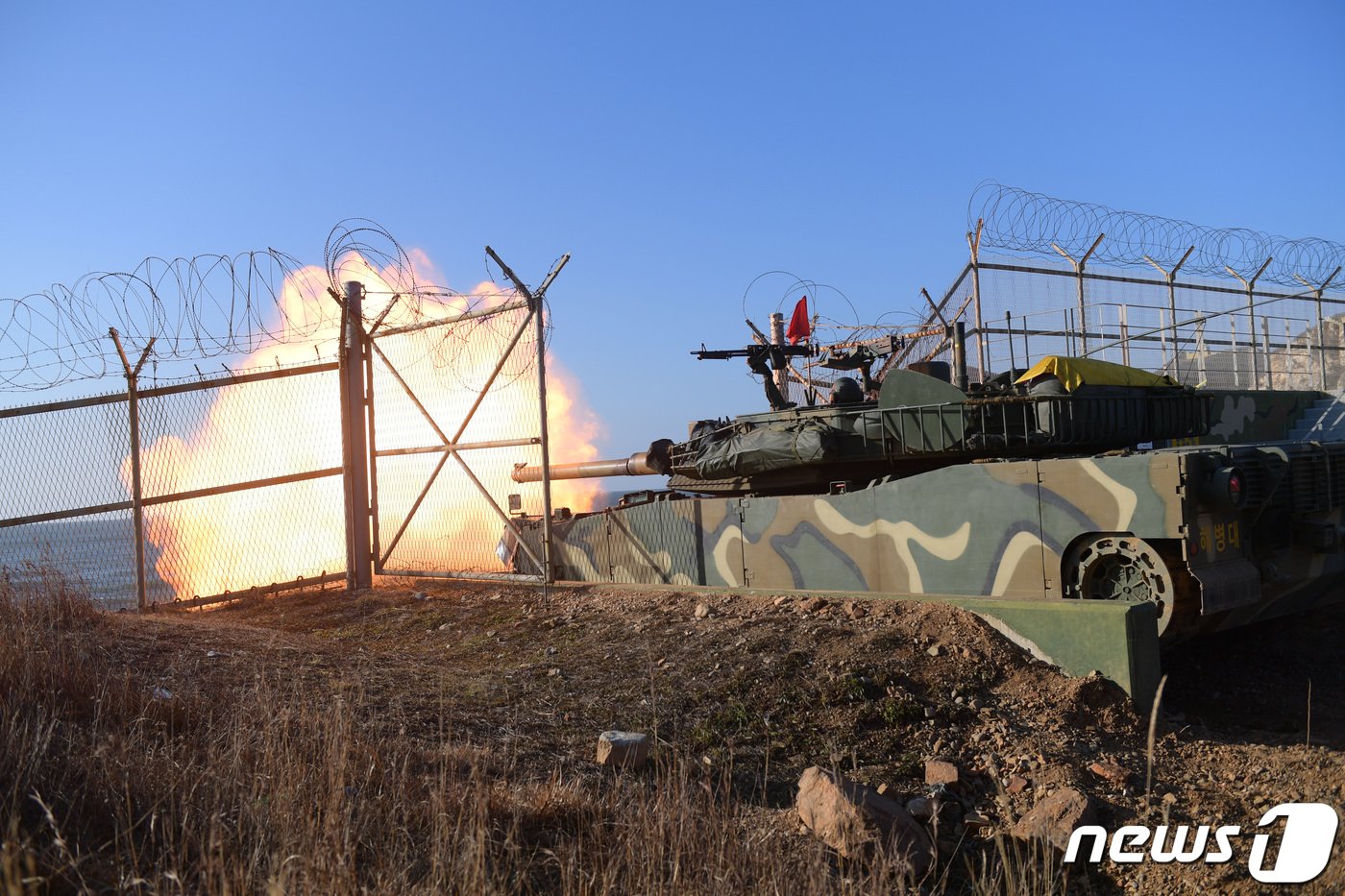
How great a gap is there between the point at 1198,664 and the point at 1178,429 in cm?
240

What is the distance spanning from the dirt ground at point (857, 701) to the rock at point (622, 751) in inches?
4.6

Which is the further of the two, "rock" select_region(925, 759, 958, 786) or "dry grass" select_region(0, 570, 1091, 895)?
"rock" select_region(925, 759, 958, 786)

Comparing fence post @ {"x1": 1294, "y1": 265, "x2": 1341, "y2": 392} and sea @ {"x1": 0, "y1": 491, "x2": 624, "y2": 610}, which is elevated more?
fence post @ {"x1": 1294, "y1": 265, "x2": 1341, "y2": 392}

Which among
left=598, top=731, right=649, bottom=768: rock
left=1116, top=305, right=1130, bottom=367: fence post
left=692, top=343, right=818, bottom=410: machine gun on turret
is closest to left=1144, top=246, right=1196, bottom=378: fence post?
left=1116, top=305, right=1130, bottom=367: fence post

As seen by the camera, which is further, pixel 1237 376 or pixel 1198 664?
pixel 1237 376

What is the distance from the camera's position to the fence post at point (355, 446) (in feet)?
41.0

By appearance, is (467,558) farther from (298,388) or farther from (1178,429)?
(1178,429)

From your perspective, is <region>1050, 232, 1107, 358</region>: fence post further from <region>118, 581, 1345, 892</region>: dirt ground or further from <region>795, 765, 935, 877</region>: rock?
<region>795, 765, 935, 877</region>: rock

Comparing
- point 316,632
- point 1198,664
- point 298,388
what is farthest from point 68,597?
point 1198,664

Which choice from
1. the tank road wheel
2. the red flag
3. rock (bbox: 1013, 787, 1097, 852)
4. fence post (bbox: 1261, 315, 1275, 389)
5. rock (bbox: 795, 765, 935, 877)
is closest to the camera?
rock (bbox: 795, 765, 935, 877)

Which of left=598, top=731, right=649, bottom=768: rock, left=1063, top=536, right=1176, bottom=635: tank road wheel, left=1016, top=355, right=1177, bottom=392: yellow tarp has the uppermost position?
left=1016, top=355, right=1177, bottom=392: yellow tarp

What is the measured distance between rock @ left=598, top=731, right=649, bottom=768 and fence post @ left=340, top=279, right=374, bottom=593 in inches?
293

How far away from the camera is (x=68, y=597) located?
8.02 meters

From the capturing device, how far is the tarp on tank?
31.3 ft
